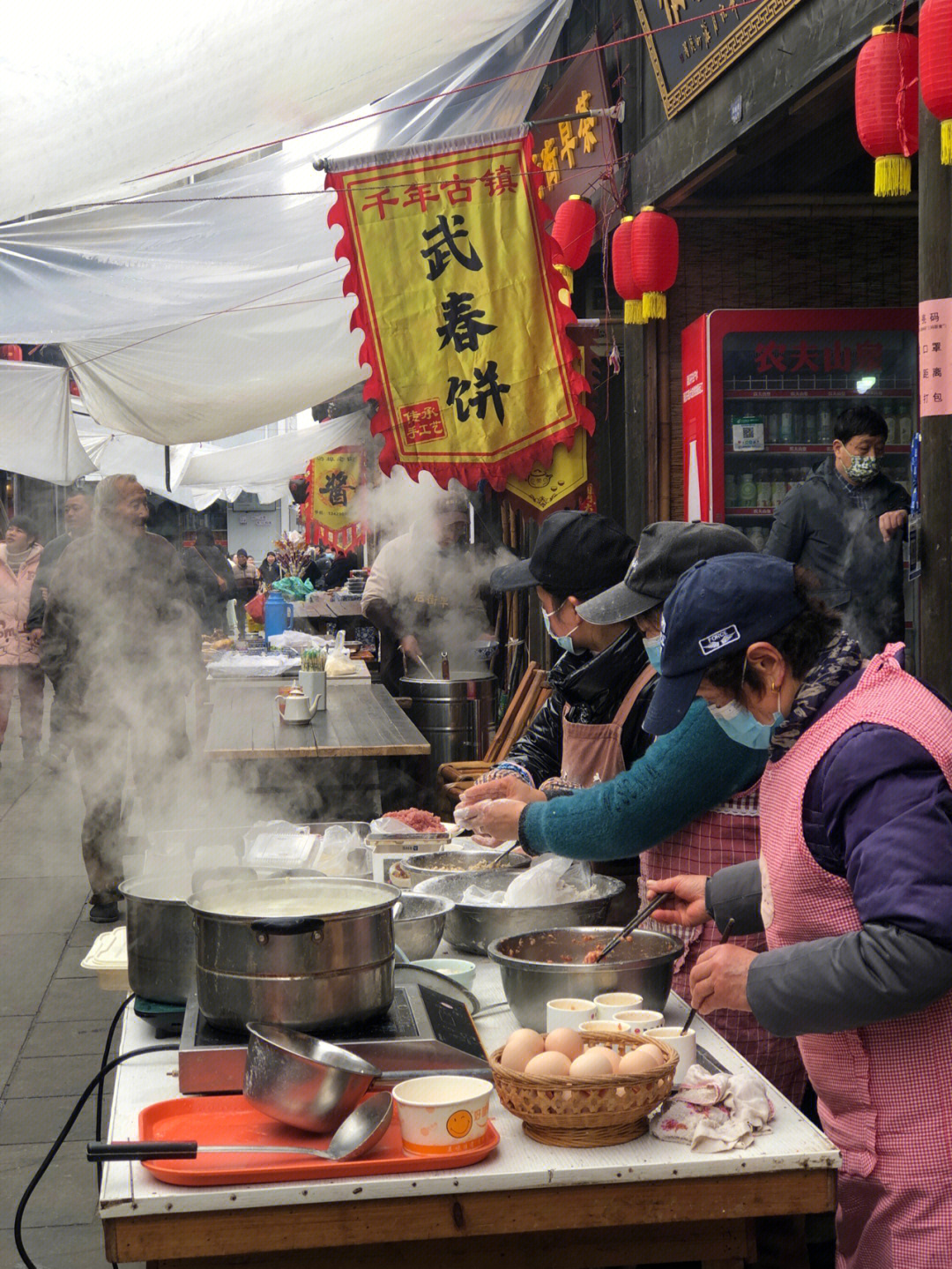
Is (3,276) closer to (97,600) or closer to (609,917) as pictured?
(97,600)

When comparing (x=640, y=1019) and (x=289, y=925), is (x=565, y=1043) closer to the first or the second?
(x=640, y=1019)

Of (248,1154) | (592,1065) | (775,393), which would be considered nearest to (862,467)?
(775,393)

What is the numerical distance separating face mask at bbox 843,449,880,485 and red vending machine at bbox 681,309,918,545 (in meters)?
0.60

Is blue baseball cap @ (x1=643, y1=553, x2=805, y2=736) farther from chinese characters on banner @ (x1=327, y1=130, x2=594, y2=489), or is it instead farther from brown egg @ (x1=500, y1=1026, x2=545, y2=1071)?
chinese characters on banner @ (x1=327, y1=130, x2=594, y2=489)

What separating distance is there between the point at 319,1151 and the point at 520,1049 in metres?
0.37

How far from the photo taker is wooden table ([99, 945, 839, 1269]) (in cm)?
202

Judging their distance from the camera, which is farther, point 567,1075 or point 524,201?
point 524,201

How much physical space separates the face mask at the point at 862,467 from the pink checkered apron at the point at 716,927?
3718 mm

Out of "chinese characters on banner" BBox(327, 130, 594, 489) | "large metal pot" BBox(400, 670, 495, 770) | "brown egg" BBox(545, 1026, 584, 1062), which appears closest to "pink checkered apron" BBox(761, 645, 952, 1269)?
"brown egg" BBox(545, 1026, 584, 1062)

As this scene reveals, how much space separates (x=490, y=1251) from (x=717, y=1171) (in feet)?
1.35

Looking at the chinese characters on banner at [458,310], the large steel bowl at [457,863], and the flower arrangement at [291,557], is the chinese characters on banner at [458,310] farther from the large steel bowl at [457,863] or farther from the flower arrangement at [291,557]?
the flower arrangement at [291,557]

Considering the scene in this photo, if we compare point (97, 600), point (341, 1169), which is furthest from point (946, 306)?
point (97, 600)

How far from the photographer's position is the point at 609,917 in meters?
3.52

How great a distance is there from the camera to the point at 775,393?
23.1ft
